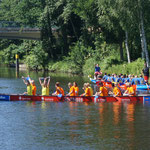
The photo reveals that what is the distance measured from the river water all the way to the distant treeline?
19.1m

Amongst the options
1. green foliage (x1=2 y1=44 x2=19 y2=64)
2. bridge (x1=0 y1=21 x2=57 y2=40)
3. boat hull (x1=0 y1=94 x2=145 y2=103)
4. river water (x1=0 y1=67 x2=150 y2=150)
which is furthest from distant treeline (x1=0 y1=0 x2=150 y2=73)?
river water (x1=0 y1=67 x2=150 y2=150)

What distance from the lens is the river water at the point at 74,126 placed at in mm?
21438

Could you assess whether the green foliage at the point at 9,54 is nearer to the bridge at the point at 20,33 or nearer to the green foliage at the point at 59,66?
the bridge at the point at 20,33

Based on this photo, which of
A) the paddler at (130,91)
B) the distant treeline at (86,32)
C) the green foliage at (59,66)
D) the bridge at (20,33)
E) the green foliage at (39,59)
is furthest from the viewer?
the bridge at (20,33)

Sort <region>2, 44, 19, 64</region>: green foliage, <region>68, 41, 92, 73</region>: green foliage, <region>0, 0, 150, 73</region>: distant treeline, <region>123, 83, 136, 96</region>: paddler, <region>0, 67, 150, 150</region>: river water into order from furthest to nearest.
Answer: <region>2, 44, 19, 64</region>: green foliage < <region>68, 41, 92, 73</region>: green foliage < <region>0, 0, 150, 73</region>: distant treeline < <region>123, 83, 136, 96</region>: paddler < <region>0, 67, 150, 150</region>: river water

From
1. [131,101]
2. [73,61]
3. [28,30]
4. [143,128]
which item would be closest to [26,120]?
[143,128]

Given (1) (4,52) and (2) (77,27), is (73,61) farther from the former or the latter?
(1) (4,52)

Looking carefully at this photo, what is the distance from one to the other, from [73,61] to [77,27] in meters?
8.43

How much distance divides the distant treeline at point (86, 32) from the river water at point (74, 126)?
62.5 ft

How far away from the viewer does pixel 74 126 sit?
2512 cm

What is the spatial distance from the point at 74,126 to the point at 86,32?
4316 centimetres

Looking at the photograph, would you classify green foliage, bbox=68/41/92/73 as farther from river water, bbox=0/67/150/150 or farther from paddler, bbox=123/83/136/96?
river water, bbox=0/67/150/150

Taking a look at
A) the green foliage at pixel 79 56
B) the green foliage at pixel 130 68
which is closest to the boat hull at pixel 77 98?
the green foliage at pixel 130 68

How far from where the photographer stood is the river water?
21.4 metres
